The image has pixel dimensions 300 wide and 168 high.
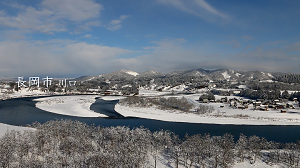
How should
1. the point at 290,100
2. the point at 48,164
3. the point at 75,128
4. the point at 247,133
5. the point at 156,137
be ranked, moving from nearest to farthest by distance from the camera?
the point at 48,164 < the point at 156,137 < the point at 75,128 < the point at 247,133 < the point at 290,100

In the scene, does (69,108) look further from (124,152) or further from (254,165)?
(254,165)

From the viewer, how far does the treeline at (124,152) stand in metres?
13.5

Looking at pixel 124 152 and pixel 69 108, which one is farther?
pixel 69 108

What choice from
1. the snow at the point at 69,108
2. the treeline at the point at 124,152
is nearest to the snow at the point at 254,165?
the treeline at the point at 124,152

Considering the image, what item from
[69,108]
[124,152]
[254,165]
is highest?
[124,152]

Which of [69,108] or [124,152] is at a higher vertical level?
[124,152]

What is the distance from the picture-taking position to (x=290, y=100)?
57.3 metres

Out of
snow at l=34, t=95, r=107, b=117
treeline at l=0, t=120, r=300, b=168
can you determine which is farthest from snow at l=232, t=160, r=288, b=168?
snow at l=34, t=95, r=107, b=117

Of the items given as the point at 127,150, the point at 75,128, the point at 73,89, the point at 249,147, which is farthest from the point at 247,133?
the point at 73,89

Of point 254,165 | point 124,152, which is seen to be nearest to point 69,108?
point 124,152

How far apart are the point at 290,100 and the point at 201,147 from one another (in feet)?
179

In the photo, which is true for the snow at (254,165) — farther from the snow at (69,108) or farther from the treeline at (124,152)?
the snow at (69,108)

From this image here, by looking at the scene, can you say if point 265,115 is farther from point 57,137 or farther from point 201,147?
point 57,137

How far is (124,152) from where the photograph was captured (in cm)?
1495
